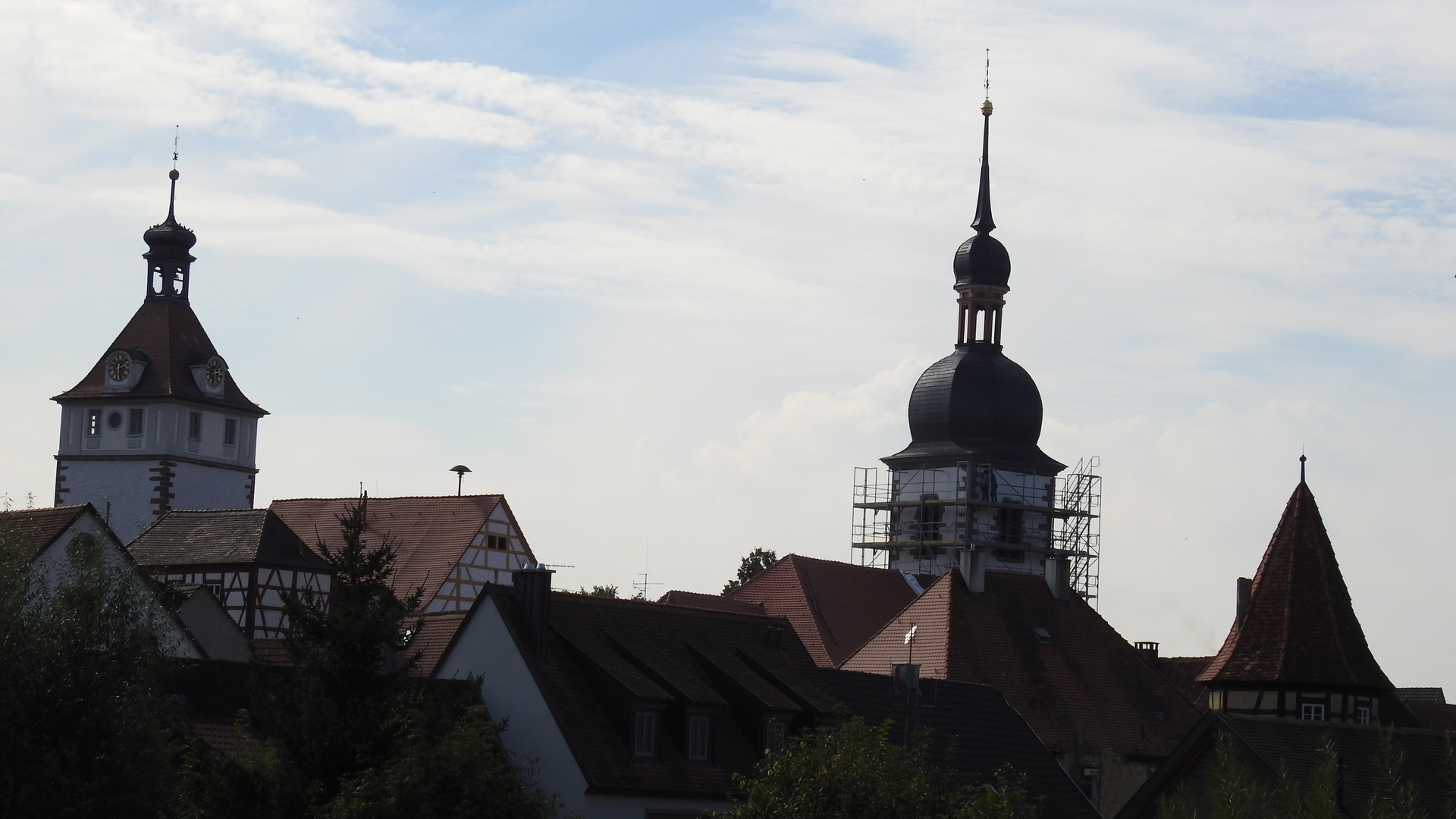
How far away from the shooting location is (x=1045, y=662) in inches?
2168

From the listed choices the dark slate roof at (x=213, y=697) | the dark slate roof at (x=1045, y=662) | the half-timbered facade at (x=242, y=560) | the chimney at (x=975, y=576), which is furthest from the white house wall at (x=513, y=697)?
the chimney at (x=975, y=576)

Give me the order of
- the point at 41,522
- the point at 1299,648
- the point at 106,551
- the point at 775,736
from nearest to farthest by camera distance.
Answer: the point at 106,551 → the point at 775,736 → the point at 41,522 → the point at 1299,648

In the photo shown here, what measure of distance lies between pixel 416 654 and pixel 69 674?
5074mm

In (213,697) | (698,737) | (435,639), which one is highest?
(435,639)

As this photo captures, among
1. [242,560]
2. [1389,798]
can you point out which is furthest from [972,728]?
[242,560]

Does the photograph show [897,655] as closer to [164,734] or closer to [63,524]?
[63,524]

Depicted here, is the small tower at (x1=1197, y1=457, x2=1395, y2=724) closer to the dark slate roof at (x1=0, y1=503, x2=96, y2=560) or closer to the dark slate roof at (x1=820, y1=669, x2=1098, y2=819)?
the dark slate roof at (x1=820, y1=669, x2=1098, y2=819)

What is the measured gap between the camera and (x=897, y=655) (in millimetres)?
53344

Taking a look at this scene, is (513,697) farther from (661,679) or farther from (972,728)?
(972,728)

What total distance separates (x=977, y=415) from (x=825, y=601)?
27.4m

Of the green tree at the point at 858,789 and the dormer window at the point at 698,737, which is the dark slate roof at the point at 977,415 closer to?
the dormer window at the point at 698,737

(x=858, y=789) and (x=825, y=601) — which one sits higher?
(x=825, y=601)

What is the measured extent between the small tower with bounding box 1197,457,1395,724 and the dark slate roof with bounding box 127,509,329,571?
21715 millimetres

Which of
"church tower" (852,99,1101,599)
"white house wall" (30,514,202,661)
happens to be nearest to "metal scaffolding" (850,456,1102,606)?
"church tower" (852,99,1101,599)
